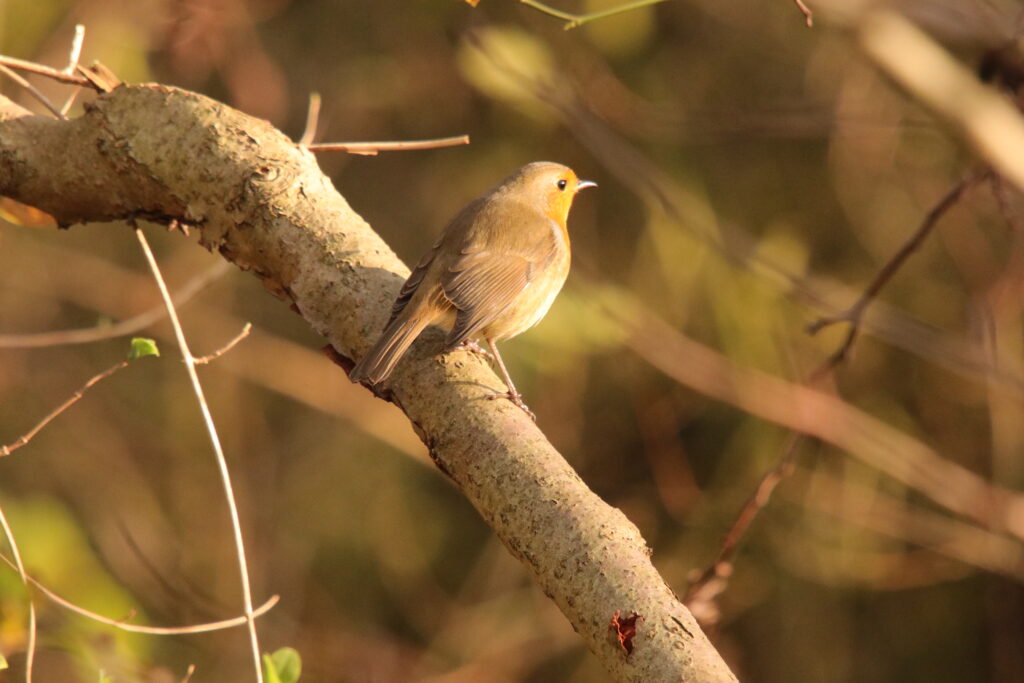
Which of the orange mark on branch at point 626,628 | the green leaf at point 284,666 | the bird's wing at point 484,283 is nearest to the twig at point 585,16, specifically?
the bird's wing at point 484,283

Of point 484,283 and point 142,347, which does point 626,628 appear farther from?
point 484,283

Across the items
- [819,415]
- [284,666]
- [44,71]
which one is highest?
[44,71]

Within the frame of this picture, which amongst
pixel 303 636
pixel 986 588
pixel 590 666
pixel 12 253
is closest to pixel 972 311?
pixel 986 588

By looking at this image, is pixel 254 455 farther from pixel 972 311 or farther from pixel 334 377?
pixel 972 311

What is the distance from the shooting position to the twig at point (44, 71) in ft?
8.63

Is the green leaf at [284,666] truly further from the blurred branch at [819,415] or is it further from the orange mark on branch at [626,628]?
the blurred branch at [819,415]

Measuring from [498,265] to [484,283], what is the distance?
16 cm

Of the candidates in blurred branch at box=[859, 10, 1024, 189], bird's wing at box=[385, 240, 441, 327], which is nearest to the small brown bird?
bird's wing at box=[385, 240, 441, 327]

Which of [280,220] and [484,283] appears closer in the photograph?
[280,220]

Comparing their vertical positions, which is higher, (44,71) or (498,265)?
(44,71)

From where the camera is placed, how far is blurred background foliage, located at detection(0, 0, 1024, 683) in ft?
18.0

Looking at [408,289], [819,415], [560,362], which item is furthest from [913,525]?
[408,289]

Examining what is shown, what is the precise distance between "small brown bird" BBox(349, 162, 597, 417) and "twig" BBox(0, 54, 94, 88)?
978 mm

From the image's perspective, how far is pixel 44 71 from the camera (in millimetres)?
2645
